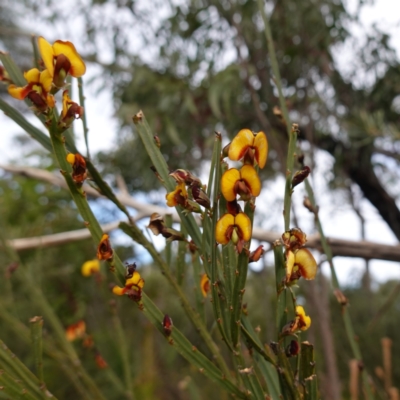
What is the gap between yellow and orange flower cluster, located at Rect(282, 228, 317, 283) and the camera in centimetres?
25

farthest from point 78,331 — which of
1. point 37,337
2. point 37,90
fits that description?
point 37,90

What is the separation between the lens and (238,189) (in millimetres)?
245

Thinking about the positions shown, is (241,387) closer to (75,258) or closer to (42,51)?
(42,51)

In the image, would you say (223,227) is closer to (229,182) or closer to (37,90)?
(229,182)

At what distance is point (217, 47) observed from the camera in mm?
1942

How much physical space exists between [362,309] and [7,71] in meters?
3.11

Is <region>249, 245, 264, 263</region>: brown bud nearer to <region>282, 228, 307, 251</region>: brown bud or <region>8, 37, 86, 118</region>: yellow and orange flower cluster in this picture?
<region>282, 228, 307, 251</region>: brown bud

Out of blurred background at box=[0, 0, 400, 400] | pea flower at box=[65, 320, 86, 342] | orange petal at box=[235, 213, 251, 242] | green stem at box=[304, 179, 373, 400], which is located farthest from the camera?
blurred background at box=[0, 0, 400, 400]

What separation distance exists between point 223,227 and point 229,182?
0.03 metres

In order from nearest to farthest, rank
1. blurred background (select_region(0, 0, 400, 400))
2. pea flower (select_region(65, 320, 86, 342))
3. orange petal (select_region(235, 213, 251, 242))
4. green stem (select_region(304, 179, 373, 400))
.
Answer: orange petal (select_region(235, 213, 251, 242))
green stem (select_region(304, 179, 373, 400))
pea flower (select_region(65, 320, 86, 342))
blurred background (select_region(0, 0, 400, 400))

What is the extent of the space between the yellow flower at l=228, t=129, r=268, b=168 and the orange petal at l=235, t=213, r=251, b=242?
33 mm

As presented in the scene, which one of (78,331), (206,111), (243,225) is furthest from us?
(206,111)

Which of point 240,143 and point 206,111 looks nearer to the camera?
point 240,143

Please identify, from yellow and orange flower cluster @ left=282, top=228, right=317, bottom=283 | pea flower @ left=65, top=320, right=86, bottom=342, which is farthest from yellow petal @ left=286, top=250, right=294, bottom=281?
pea flower @ left=65, top=320, right=86, bottom=342
